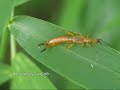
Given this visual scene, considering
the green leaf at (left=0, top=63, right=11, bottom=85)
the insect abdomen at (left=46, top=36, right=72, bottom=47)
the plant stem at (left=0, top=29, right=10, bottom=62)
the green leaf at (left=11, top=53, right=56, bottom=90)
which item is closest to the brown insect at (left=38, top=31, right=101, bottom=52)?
the insect abdomen at (left=46, top=36, right=72, bottom=47)

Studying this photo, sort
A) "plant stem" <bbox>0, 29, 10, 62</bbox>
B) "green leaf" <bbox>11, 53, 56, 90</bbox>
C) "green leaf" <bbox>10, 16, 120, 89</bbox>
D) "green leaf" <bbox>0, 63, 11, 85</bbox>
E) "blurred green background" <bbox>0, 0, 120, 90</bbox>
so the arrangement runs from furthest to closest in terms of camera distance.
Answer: "blurred green background" <bbox>0, 0, 120, 90</bbox> → "plant stem" <bbox>0, 29, 10, 62</bbox> → "green leaf" <bbox>0, 63, 11, 85</bbox> → "green leaf" <bbox>11, 53, 56, 90</bbox> → "green leaf" <bbox>10, 16, 120, 89</bbox>

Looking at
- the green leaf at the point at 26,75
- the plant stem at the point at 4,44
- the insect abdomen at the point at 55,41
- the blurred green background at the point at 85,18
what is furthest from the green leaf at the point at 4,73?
the insect abdomen at the point at 55,41

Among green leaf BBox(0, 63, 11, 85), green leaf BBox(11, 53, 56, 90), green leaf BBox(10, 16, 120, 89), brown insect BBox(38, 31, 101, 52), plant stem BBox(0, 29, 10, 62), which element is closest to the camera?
green leaf BBox(10, 16, 120, 89)


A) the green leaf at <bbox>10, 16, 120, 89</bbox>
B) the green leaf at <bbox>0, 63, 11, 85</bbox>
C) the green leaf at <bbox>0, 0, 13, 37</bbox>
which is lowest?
the green leaf at <bbox>0, 63, 11, 85</bbox>

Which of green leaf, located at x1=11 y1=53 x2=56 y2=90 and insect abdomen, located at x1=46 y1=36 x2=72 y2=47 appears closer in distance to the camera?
insect abdomen, located at x1=46 y1=36 x2=72 y2=47

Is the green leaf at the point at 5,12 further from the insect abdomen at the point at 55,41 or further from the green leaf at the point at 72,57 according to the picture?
the insect abdomen at the point at 55,41

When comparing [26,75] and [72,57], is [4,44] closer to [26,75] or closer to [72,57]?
[26,75]

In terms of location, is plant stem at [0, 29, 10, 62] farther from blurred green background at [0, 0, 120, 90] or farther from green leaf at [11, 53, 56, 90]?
green leaf at [11, 53, 56, 90]

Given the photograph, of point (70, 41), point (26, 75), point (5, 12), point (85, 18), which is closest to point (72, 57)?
point (70, 41)

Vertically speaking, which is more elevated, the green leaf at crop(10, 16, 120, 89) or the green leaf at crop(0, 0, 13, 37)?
the green leaf at crop(0, 0, 13, 37)
